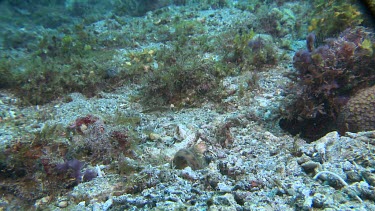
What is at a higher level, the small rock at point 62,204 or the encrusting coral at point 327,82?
the encrusting coral at point 327,82

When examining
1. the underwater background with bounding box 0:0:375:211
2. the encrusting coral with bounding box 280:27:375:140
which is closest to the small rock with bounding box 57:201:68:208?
the underwater background with bounding box 0:0:375:211

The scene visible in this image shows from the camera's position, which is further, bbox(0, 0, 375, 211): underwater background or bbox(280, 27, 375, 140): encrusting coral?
bbox(280, 27, 375, 140): encrusting coral

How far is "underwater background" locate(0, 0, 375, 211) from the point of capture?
9.29 ft

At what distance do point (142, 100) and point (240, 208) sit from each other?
4068 millimetres

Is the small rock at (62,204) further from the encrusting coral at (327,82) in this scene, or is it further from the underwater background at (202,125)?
the encrusting coral at (327,82)

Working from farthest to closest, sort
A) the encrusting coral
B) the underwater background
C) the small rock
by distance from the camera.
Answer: the encrusting coral < the small rock < the underwater background

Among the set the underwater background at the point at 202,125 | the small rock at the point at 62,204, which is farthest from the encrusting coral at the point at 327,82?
the small rock at the point at 62,204

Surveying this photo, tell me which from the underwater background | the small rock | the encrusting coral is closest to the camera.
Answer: the underwater background

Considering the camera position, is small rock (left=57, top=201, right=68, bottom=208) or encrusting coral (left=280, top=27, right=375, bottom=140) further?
encrusting coral (left=280, top=27, right=375, bottom=140)

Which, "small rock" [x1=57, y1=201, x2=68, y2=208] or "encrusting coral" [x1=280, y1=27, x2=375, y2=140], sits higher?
"encrusting coral" [x1=280, y1=27, x2=375, y2=140]

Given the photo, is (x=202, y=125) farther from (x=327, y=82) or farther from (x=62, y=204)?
(x=62, y=204)

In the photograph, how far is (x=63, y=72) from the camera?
22.3 feet

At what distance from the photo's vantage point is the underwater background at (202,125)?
2.83 m

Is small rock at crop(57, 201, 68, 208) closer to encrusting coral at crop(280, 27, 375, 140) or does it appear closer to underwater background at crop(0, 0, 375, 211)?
underwater background at crop(0, 0, 375, 211)
